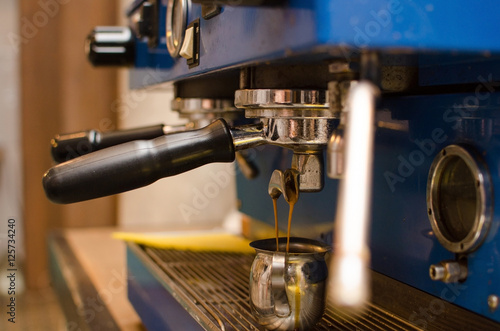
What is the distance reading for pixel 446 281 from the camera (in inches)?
21.0

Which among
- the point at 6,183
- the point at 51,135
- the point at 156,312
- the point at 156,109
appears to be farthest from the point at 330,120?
the point at 6,183

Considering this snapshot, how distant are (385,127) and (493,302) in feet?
0.80

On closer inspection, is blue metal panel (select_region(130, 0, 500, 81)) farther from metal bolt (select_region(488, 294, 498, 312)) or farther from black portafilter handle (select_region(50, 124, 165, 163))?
black portafilter handle (select_region(50, 124, 165, 163))

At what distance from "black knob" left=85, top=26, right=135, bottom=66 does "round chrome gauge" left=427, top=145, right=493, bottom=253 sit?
0.69 meters

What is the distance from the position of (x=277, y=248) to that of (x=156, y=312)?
0.32 meters

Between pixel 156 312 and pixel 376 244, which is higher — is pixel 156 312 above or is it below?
below

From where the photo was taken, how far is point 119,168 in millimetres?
532

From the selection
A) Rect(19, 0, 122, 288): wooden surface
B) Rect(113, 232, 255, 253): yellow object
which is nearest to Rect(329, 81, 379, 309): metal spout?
Rect(113, 232, 255, 253): yellow object

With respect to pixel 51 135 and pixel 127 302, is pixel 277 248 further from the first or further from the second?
pixel 51 135

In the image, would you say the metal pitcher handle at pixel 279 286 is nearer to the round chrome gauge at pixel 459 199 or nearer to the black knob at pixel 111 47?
the round chrome gauge at pixel 459 199

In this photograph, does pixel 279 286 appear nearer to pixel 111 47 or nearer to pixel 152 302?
pixel 152 302

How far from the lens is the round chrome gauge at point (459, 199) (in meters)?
0.50

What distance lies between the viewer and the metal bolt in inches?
19.5

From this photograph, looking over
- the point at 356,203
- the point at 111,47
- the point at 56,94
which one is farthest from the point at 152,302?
the point at 56,94
